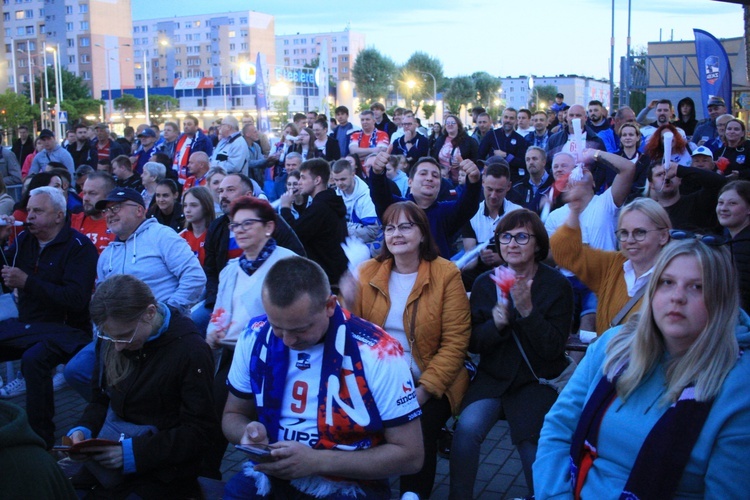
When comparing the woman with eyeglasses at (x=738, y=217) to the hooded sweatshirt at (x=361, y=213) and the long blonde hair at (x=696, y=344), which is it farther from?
the hooded sweatshirt at (x=361, y=213)

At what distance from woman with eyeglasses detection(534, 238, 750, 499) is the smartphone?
1019mm

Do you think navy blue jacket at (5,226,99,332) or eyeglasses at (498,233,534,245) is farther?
navy blue jacket at (5,226,99,332)

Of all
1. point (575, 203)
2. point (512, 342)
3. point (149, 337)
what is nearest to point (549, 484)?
point (512, 342)

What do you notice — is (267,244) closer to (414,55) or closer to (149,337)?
(149,337)

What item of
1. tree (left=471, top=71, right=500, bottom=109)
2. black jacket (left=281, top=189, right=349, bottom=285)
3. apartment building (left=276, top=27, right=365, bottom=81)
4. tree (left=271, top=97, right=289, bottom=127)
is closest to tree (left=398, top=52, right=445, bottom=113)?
tree (left=471, top=71, right=500, bottom=109)

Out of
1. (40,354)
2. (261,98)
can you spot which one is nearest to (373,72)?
(261,98)

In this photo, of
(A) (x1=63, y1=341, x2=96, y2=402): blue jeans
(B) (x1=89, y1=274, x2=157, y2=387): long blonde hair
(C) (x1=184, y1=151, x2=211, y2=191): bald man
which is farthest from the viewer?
(C) (x1=184, y1=151, x2=211, y2=191): bald man

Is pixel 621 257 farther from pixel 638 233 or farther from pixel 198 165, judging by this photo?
pixel 198 165

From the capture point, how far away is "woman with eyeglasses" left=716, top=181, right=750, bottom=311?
196 inches

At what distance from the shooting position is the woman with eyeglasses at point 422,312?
12.7 feet

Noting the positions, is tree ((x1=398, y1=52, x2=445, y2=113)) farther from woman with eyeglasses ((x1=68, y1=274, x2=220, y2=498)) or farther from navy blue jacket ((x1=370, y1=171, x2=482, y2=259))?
woman with eyeglasses ((x1=68, y1=274, x2=220, y2=498))

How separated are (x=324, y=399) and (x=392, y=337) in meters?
0.40

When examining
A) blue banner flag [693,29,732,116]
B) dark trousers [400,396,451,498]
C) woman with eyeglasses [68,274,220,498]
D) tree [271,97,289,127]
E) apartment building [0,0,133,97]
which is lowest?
dark trousers [400,396,451,498]

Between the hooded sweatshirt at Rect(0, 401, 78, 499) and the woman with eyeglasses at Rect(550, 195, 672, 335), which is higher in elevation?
the woman with eyeglasses at Rect(550, 195, 672, 335)
